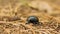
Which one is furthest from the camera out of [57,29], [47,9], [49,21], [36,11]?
[47,9]

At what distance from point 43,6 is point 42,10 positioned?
30 cm

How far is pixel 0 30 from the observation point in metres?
4.17

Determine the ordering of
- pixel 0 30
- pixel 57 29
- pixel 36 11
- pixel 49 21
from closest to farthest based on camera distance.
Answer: pixel 0 30, pixel 57 29, pixel 49 21, pixel 36 11

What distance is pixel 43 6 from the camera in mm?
7551

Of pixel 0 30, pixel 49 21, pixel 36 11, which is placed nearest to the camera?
pixel 0 30

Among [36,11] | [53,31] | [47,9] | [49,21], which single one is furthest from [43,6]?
[53,31]

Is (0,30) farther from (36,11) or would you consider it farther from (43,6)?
(43,6)

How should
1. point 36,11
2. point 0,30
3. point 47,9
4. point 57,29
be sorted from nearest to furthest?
point 0,30 → point 57,29 → point 36,11 → point 47,9

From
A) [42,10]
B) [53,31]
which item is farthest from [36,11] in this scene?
[53,31]

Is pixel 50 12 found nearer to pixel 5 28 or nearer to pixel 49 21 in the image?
pixel 49 21

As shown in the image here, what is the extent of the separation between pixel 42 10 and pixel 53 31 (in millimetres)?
2986

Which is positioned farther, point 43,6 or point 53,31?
point 43,6

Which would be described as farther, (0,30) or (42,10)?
(42,10)

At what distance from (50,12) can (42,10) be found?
23 cm
